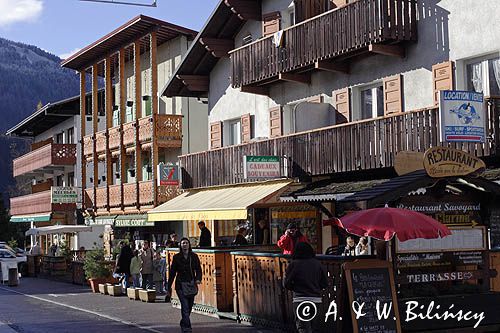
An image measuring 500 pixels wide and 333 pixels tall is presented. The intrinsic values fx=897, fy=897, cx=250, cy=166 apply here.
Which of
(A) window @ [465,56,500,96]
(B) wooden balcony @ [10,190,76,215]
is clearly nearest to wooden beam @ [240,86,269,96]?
(A) window @ [465,56,500,96]

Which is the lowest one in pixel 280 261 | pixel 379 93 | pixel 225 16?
pixel 280 261

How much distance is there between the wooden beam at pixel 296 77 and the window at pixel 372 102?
93.2 inches

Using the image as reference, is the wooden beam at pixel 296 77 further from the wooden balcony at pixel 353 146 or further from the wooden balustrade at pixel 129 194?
the wooden balustrade at pixel 129 194

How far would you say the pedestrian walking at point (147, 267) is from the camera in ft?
80.4

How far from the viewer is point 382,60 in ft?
72.8

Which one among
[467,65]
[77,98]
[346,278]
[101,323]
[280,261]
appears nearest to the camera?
[346,278]

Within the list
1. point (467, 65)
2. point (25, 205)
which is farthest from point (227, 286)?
point (25, 205)

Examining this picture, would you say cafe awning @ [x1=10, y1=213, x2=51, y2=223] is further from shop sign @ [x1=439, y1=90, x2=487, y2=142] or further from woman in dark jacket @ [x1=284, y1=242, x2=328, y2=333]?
woman in dark jacket @ [x1=284, y1=242, x2=328, y2=333]

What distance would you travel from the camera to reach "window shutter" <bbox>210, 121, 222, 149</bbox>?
30797mm

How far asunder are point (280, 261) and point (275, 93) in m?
12.2

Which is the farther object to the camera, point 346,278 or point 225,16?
point 225,16

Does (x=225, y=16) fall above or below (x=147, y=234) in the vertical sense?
above

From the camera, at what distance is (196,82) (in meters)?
31.5

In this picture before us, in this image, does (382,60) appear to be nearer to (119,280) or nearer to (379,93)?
(379,93)
